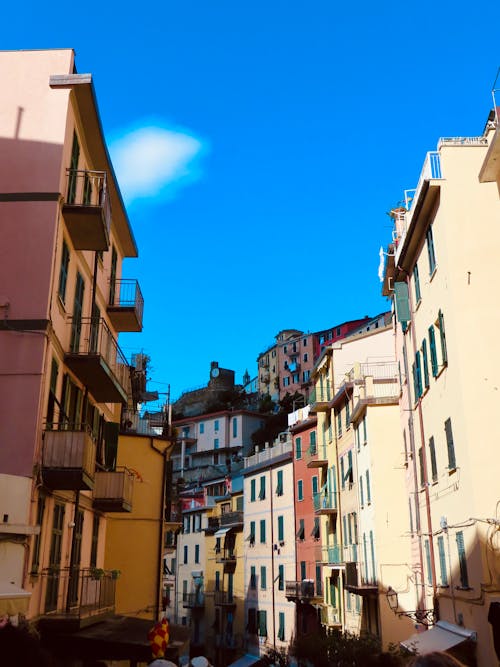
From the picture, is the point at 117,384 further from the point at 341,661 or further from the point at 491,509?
the point at 341,661

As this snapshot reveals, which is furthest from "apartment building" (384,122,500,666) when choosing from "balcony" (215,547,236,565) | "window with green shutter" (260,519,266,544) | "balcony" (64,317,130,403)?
"balcony" (215,547,236,565)

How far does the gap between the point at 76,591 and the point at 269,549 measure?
3662 cm

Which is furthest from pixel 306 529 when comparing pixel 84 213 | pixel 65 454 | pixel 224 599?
pixel 84 213

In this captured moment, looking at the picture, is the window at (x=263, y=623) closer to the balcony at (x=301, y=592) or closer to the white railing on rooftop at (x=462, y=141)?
the balcony at (x=301, y=592)

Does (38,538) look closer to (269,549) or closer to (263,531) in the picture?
(269,549)

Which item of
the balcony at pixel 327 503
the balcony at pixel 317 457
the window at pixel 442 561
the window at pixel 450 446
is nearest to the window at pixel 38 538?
the window at pixel 450 446

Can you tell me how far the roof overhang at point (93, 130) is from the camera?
1606 cm

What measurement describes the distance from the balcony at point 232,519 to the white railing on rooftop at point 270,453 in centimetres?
422

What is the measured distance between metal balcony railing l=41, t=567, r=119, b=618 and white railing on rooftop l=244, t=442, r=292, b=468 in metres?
31.9

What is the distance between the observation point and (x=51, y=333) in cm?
1491

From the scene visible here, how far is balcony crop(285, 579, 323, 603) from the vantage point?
142 ft

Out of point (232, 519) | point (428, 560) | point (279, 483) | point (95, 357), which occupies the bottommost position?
point (428, 560)

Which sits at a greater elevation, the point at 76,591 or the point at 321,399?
the point at 321,399

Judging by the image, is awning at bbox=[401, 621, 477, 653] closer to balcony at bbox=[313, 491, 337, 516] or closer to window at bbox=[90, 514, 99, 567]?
window at bbox=[90, 514, 99, 567]
